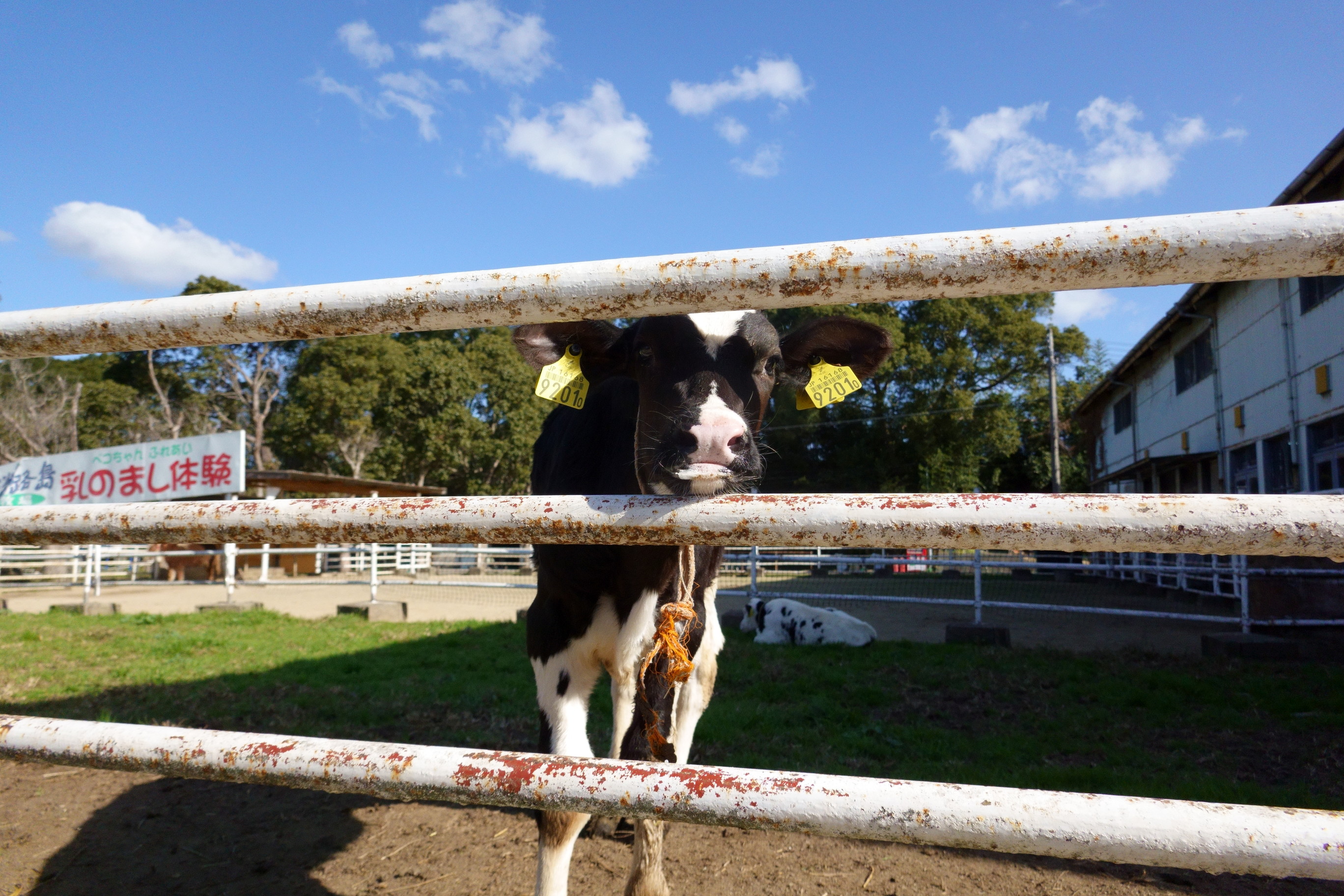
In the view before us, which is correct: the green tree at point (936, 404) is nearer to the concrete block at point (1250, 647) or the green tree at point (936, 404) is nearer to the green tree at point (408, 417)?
the green tree at point (408, 417)

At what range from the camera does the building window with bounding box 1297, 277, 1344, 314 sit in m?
9.27

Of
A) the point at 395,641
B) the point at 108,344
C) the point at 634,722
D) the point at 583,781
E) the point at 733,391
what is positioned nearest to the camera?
the point at 583,781

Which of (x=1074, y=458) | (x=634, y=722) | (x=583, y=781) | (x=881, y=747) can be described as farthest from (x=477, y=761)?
(x=1074, y=458)

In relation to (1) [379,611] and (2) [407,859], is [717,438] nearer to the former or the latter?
(2) [407,859]

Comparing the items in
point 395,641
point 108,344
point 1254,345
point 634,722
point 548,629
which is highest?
point 1254,345

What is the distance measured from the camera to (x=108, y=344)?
51.8 inches

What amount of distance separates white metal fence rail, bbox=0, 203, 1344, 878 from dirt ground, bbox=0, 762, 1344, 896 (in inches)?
67.2

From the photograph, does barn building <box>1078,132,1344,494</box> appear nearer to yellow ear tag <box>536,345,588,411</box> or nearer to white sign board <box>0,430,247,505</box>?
yellow ear tag <box>536,345,588,411</box>

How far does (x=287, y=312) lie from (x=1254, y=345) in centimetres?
1429

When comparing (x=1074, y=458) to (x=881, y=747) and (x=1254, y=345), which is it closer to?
(x=1254, y=345)

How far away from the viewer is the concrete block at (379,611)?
→ 394 inches

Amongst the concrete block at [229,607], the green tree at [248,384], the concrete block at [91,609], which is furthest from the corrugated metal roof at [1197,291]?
the green tree at [248,384]

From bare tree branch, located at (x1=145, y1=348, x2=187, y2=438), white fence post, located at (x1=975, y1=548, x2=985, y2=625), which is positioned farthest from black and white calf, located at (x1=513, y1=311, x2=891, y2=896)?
bare tree branch, located at (x1=145, y1=348, x2=187, y2=438)

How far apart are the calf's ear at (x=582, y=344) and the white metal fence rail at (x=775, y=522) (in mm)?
1085
